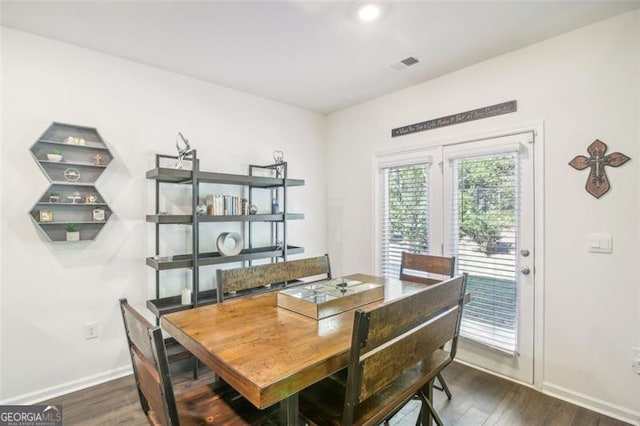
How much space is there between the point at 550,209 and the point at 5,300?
3.95 m

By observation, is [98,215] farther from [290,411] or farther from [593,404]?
[593,404]

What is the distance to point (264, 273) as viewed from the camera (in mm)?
2172

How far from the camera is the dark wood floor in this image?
2.06 m

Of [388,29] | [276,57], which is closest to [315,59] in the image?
[276,57]

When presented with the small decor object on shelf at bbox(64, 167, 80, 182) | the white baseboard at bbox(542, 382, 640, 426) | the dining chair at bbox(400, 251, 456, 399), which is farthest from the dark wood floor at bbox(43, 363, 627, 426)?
the small decor object on shelf at bbox(64, 167, 80, 182)

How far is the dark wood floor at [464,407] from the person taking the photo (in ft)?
6.75

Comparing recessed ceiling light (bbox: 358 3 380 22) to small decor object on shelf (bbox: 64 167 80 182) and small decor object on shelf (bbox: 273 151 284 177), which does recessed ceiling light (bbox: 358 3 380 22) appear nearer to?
small decor object on shelf (bbox: 273 151 284 177)

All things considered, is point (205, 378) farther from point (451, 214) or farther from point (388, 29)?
point (388, 29)

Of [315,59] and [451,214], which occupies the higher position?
[315,59]

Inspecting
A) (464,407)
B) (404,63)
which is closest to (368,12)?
(404,63)

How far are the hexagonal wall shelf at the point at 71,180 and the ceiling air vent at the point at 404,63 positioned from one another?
8.27 ft

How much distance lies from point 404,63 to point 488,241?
5.57ft

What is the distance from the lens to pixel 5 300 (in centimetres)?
219

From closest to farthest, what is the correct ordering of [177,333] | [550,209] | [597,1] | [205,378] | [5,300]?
[177,333] → [597,1] → [5,300] → [550,209] → [205,378]
